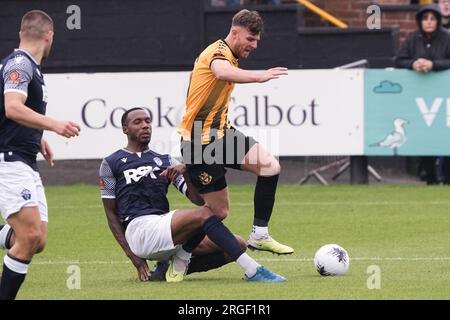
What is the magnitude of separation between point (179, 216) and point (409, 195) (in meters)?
7.50

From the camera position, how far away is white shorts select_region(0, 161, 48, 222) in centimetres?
877

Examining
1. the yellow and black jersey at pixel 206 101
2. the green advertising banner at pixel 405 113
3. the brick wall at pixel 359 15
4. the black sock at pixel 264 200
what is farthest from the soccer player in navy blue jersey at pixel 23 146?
the brick wall at pixel 359 15

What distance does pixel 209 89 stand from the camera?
34.5ft

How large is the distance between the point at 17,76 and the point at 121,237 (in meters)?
2.07

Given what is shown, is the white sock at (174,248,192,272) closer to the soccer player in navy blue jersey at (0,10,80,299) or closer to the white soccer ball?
the white soccer ball

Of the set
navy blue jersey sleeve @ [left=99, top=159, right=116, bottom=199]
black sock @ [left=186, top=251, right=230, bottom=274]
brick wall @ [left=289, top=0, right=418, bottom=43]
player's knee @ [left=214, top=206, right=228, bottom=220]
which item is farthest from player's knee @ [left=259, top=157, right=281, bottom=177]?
brick wall @ [left=289, top=0, right=418, bottom=43]

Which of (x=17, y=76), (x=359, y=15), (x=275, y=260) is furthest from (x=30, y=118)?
(x=359, y=15)

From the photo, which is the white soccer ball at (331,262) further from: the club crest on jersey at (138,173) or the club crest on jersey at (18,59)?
the club crest on jersey at (18,59)

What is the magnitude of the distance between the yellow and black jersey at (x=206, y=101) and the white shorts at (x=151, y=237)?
0.81 meters

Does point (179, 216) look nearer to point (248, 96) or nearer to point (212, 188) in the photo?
point (212, 188)

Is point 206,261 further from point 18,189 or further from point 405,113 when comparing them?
point 405,113

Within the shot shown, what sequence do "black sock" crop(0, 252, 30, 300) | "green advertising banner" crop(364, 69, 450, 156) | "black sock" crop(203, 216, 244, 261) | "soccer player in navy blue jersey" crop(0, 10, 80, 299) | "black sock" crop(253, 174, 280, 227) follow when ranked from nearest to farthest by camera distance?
"soccer player in navy blue jersey" crop(0, 10, 80, 299) < "black sock" crop(0, 252, 30, 300) < "black sock" crop(203, 216, 244, 261) < "black sock" crop(253, 174, 280, 227) < "green advertising banner" crop(364, 69, 450, 156)

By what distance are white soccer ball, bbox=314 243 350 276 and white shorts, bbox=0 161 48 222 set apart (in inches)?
94.8
